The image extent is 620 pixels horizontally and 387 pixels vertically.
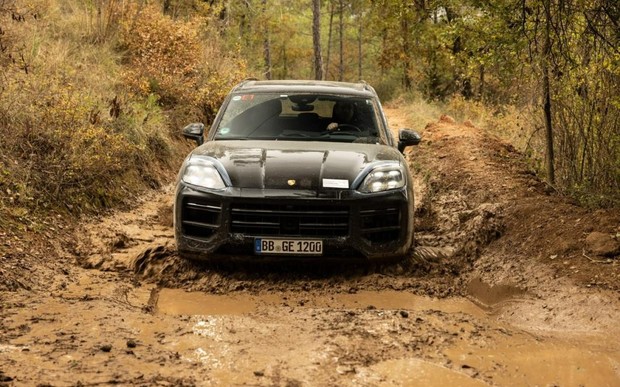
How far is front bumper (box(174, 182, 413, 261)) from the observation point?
5652mm

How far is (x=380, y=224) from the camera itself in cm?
583

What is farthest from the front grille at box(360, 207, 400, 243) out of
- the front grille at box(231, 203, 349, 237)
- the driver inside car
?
the driver inside car

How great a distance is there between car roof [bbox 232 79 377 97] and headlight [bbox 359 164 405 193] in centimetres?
148

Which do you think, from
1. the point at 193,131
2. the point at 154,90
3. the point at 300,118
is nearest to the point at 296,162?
the point at 300,118

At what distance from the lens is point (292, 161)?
5992 mm

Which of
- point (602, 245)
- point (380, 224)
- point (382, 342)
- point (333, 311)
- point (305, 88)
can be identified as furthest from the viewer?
point (305, 88)

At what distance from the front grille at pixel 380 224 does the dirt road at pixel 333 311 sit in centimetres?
40

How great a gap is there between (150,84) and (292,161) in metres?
8.15

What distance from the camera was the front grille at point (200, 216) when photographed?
226 inches

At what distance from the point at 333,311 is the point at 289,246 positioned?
2.49ft

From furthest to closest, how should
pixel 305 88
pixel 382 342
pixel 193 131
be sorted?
pixel 305 88 → pixel 193 131 → pixel 382 342

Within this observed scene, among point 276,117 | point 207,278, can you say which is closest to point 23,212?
point 207,278

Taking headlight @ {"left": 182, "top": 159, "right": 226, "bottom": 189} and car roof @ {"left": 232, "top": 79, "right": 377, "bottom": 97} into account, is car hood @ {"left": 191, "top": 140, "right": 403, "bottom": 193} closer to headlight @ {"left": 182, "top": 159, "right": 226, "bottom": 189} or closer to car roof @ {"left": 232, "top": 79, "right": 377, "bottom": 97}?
headlight @ {"left": 182, "top": 159, "right": 226, "bottom": 189}

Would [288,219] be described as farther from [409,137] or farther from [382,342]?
[409,137]
